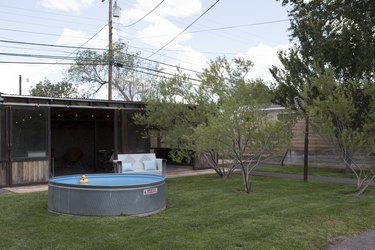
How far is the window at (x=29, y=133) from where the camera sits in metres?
11.7

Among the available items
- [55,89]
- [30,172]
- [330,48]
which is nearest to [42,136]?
[30,172]

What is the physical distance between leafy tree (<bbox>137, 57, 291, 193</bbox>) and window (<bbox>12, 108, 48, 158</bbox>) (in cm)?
307

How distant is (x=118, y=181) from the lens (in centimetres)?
921

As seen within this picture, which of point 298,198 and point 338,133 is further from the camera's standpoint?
point 338,133

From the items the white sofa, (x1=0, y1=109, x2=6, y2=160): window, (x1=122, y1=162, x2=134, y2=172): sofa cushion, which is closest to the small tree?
the white sofa

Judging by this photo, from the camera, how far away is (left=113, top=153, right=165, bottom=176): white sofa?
12321mm

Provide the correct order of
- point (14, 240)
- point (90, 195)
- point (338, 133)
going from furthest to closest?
point (338, 133), point (90, 195), point (14, 240)

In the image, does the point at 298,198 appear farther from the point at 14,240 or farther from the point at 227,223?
the point at 14,240

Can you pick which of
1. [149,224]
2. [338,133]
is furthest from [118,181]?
[338,133]

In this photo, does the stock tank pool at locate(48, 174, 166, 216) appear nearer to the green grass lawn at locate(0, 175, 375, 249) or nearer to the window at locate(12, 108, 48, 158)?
the green grass lawn at locate(0, 175, 375, 249)

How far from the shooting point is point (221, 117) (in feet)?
31.1

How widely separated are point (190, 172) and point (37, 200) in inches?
287

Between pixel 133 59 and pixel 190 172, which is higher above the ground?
pixel 133 59

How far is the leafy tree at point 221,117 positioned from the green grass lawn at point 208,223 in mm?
1185
